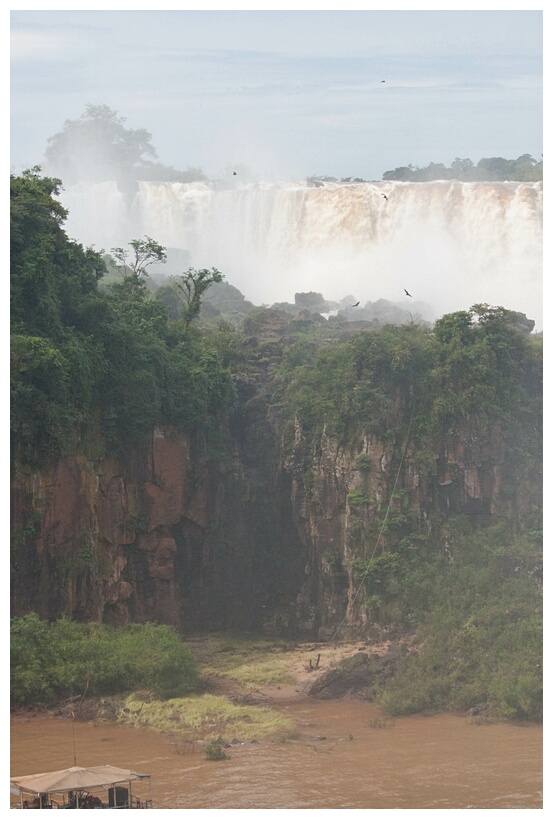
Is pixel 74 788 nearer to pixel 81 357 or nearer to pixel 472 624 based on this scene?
pixel 81 357

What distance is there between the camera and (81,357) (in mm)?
33156

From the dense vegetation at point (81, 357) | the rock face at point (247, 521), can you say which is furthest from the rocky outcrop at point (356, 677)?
the dense vegetation at point (81, 357)

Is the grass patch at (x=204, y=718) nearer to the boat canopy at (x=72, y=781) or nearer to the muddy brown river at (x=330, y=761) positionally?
the muddy brown river at (x=330, y=761)

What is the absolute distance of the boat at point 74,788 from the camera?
2188cm

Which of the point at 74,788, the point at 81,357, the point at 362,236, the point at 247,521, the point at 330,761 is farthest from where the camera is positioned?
the point at 362,236

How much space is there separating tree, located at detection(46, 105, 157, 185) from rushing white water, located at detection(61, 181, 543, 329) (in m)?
14.7

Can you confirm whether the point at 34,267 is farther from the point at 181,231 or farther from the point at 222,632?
the point at 181,231

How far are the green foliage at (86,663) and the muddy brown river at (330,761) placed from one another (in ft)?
2.31

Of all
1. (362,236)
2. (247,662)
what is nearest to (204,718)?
(247,662)

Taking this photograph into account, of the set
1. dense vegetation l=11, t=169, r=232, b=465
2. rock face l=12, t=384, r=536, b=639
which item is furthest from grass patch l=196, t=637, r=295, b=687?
dense vegetation l=11, t=169, r=232, b=465

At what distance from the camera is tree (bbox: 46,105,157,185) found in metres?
76.6

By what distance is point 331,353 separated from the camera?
39625mm

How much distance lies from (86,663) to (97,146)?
5038 cm

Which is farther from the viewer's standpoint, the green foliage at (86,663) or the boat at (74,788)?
the green foliage at (86,663)
